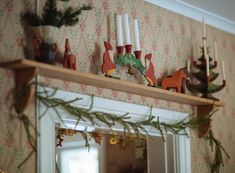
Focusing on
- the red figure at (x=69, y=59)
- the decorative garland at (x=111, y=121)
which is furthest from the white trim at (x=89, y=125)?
the red figure at (x=69, y=59)

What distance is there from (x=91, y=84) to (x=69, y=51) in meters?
0.26

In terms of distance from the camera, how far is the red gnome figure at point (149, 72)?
3176 millimetres

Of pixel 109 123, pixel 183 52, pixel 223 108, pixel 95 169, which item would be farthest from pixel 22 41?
pixel 223 108

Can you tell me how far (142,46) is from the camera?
332 cm

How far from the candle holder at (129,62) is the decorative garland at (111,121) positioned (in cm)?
24

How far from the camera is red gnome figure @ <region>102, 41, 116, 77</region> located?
2.89 meters

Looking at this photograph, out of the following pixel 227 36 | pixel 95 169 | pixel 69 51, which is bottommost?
pixel 95 169

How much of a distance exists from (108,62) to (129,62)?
0.19 meters

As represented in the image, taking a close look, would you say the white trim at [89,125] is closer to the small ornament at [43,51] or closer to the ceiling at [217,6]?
the small ornament at [43,51]

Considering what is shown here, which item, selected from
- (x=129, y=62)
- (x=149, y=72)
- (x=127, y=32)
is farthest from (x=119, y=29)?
(x=149, y=72)

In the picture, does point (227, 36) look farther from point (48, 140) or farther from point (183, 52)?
point (48, 140)

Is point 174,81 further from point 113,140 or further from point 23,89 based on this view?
point 23,89

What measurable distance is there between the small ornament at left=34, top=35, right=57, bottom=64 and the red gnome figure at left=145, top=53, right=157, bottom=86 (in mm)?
814

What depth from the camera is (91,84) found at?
2.87 metres
